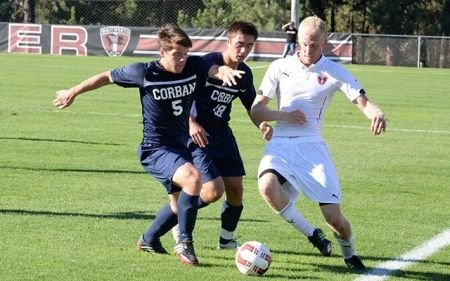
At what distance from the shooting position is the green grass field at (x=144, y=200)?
7.80 m

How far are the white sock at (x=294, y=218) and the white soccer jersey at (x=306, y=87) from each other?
1.81 ft

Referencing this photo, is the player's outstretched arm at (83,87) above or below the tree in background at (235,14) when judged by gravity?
above

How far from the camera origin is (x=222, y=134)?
8531 millimetres

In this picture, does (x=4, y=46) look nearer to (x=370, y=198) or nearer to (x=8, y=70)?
(x=8, y=70)

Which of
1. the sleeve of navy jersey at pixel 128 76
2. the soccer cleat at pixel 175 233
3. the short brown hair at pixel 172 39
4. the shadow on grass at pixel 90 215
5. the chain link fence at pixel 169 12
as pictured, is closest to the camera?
the short brown hair at pixel 172 39

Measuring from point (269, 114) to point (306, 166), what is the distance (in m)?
0.46

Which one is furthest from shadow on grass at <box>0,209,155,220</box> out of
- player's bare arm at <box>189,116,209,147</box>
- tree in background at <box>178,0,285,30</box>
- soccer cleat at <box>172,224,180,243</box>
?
tree in background at <box>178,0,285,30</box>

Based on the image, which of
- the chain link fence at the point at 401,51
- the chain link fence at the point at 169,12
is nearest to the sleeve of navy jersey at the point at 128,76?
the chain link fence at the point at 401,51

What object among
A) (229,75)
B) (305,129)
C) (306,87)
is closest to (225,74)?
(229,75)

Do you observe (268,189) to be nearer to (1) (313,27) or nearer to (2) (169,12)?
(1) (313,27)

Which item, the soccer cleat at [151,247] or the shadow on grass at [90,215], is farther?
the shadow on grass at [90,215]

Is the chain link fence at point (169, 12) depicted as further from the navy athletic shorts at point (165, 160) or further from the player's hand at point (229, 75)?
the player's hand at point (229, 75)

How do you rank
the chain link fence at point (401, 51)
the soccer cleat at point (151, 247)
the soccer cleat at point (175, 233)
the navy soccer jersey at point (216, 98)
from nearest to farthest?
the soccer cleat at point (151, 247), the soccer cleat at point (175, 233), the navy soccer jersey at point (216, 98), the chain link fence at point (401, 51)

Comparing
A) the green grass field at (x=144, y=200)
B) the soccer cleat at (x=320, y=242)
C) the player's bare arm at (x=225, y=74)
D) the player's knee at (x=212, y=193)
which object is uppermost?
the player's bare arm at (x=225, y=74)
